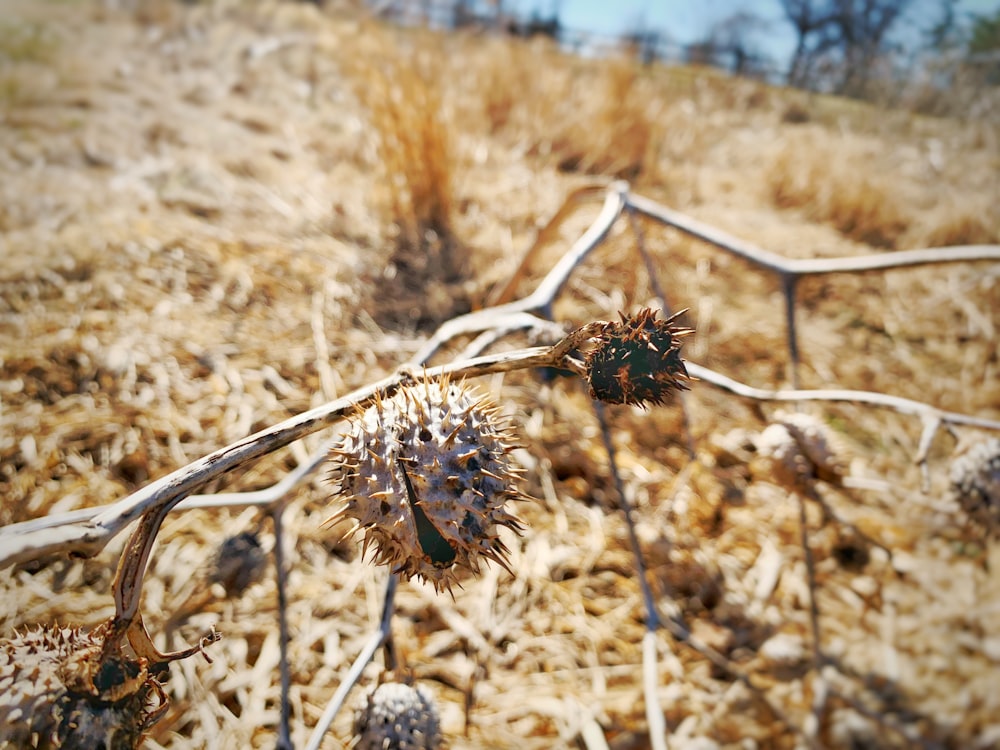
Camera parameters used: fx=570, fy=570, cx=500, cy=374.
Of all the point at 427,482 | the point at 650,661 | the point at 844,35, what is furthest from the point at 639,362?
the point at 844,35

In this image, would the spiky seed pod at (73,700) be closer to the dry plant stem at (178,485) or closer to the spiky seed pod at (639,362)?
the dry plant stem at (178,485)

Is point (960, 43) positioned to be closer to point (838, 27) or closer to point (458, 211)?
point (838, 27)

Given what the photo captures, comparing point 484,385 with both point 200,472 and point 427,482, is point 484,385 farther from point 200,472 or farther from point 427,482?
point 200,472

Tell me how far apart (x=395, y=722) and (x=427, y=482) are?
0.54 meters

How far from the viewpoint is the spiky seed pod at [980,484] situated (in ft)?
3.60

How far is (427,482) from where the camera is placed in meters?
0.71

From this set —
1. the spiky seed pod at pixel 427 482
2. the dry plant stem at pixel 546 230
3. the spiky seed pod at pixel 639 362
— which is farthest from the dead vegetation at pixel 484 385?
the spiky seed pod at pixel 639 362

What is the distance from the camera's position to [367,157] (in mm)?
3744

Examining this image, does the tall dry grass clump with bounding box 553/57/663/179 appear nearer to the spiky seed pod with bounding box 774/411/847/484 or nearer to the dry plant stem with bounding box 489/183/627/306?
the dry plant stem with bounding box 489/183/627/306

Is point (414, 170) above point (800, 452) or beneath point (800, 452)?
above

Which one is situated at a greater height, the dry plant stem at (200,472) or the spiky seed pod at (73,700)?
the dry plant stem at (200,472)

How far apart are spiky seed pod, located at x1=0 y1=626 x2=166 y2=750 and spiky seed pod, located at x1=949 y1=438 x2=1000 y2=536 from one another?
1.41 metres

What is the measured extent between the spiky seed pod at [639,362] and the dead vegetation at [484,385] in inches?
30.1

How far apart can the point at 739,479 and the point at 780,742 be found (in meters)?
0.86
